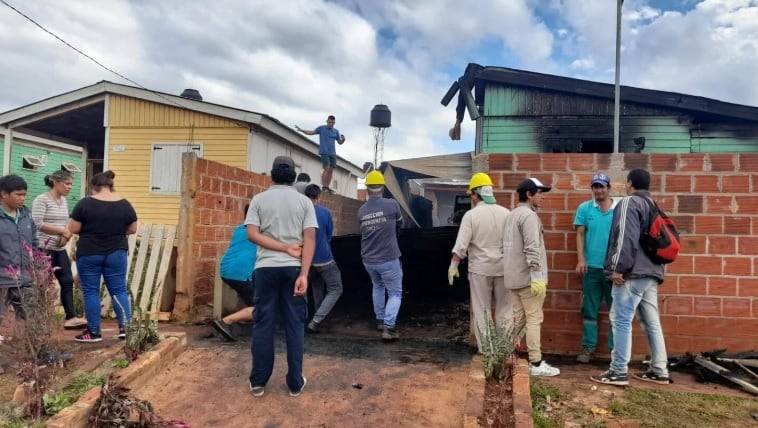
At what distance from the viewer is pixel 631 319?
375 centimetres

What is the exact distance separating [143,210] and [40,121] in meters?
3.72

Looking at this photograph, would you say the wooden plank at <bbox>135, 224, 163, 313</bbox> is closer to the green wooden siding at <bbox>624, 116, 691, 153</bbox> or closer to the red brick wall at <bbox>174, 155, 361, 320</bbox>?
the red brick wall at <bbox>174, 155, 361, 320</bbox>

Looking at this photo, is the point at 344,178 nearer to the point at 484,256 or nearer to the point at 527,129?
the point at 527,129

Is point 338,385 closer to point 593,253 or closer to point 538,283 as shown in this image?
point 538,283

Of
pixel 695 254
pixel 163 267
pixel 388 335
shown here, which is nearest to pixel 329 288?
pixel 388 335

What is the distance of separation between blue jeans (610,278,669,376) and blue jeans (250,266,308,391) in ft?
8.05

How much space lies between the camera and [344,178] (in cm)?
2036

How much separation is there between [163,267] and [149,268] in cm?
20

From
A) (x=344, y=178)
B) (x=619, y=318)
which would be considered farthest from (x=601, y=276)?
(x=344, y=178)

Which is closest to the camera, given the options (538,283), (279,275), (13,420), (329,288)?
(13,420)

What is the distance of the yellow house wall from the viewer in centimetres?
1231

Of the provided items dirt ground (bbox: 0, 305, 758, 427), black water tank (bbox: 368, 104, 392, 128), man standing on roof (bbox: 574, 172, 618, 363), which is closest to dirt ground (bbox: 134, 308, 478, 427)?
dirt ground (bbox: 0, 305, 758, 427)

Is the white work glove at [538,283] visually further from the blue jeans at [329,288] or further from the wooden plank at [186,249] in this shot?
the wooden plank at [186,249]

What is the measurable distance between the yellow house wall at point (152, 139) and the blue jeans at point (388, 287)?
7.93 metres
